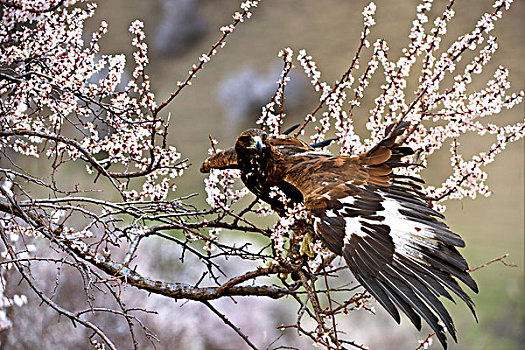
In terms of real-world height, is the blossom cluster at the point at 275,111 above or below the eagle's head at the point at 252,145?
above

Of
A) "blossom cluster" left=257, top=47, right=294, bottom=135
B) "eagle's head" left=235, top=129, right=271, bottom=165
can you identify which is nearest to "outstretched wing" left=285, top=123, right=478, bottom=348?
"eagle's head" left=235, top=129, right=271, bottom=165

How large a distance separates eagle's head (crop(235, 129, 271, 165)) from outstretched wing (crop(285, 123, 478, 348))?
0.38ft

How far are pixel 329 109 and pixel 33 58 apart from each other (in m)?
0.76

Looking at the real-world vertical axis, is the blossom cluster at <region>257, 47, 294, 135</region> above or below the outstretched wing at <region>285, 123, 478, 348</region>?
above

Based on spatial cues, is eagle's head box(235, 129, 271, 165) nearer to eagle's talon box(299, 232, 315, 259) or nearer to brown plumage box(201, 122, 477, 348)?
brown plumage box(201, 122, 477, 348)

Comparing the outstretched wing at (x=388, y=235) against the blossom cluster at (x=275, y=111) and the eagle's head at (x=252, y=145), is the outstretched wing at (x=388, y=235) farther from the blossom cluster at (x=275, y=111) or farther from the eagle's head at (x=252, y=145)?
the blossom cluster at (x=275, y=111)

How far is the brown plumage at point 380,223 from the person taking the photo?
0.77 m

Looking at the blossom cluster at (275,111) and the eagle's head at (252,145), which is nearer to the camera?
the eagle's head at (252,145)

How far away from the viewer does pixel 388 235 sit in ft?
2.78

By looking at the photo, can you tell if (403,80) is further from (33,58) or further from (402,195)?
(33,58)

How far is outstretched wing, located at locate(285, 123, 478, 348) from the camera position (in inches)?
30.3

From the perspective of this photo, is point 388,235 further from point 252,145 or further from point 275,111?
point 275,111

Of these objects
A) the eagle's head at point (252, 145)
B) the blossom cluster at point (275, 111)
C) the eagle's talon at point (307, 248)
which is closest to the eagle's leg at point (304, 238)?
the eagle's talon at point (307, 248)

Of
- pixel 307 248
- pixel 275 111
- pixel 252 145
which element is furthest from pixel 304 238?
pixel 275 111
